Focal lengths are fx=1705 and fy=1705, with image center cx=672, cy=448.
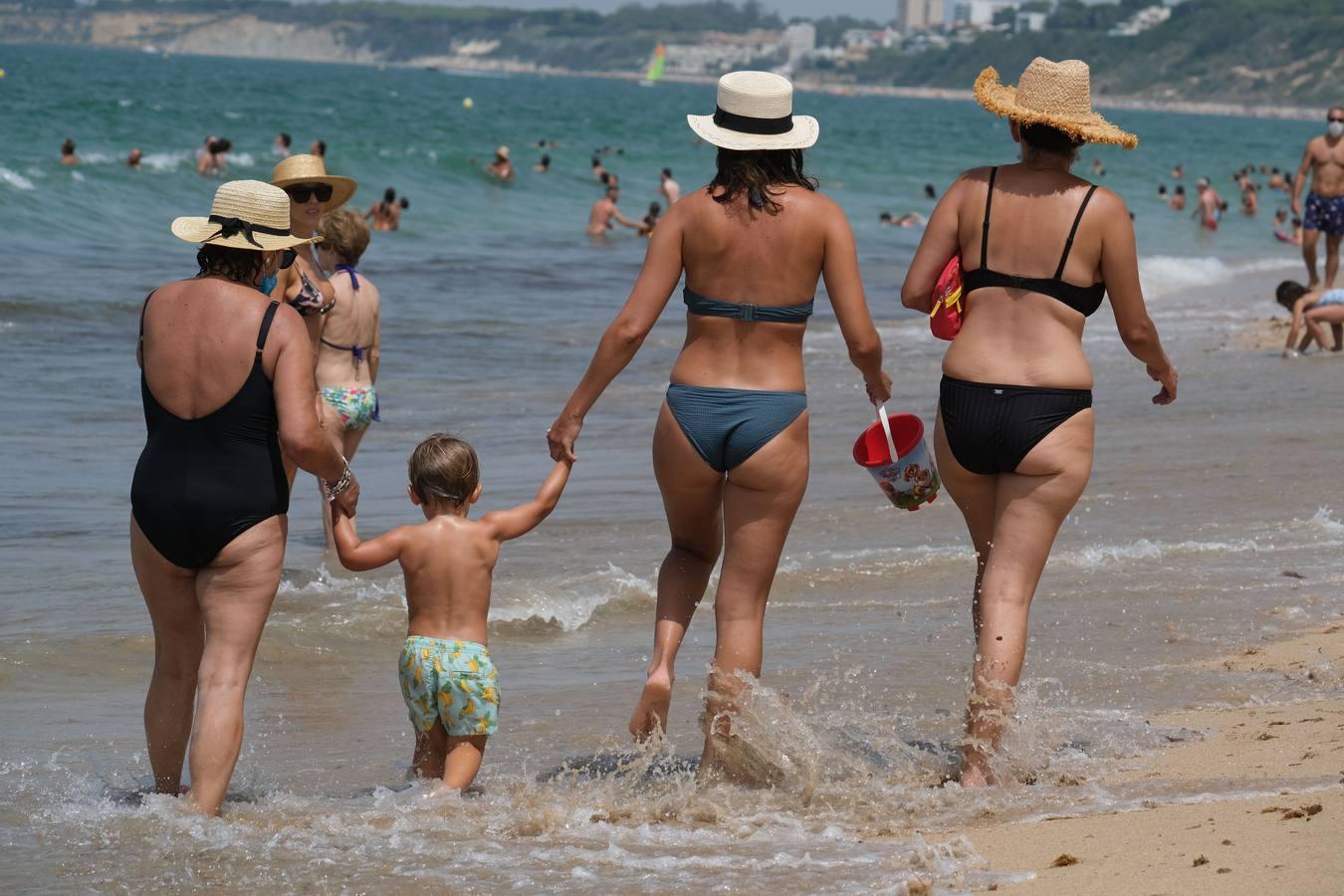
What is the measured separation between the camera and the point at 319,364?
7.59 m

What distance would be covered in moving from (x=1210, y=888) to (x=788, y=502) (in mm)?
1585

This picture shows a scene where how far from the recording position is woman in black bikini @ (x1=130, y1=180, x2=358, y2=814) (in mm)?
4051

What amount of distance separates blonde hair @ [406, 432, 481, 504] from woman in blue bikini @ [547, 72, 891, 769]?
24 centimetres

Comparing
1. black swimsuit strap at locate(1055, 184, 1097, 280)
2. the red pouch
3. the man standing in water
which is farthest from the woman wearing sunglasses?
the man standing in water

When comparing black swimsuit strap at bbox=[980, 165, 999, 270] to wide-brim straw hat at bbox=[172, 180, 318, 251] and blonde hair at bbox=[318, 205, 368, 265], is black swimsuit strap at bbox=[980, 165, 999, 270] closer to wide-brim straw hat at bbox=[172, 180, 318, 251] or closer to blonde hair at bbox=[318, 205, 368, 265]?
wide-brim straw hat at bbox=[172, 180, 318, 251]

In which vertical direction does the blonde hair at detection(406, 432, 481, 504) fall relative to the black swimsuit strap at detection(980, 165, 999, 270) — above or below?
below

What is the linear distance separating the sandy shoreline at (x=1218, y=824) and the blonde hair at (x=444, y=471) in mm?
1590

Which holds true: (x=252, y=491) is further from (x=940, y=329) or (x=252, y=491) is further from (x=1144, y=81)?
(x=1144, y=81)

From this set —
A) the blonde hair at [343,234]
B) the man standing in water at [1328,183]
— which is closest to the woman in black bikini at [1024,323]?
the blonde hair at [343,234]

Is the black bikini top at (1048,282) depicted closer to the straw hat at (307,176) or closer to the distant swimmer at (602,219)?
the straw hat at (307,176)

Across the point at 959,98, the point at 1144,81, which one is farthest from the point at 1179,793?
the point at 959,98

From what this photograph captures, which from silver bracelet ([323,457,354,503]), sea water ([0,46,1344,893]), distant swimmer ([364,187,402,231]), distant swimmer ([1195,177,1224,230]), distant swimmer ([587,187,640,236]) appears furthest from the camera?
distant swimmer ([1195,177,1224,230])

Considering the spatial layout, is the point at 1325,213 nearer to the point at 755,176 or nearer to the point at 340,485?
the point at 755,176

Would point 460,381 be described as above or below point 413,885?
below
